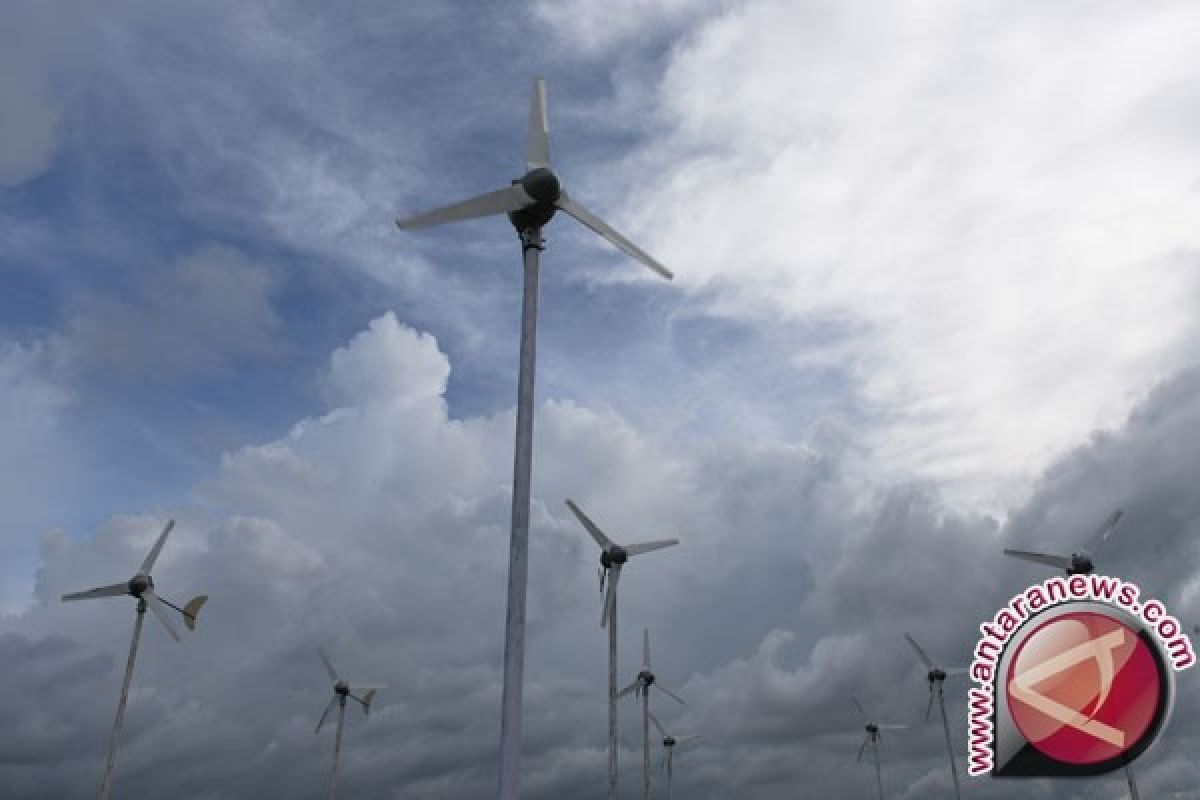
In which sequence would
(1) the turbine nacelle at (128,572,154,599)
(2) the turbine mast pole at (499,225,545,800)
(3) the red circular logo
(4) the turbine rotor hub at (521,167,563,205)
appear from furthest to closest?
(1) the turbine nacelle at (128,572,154,599) → (4) the turbine rotor hub at (521,167,563,205) → (3) the red circular logo → (2) the turbine mast pole at (499,225,545,800)

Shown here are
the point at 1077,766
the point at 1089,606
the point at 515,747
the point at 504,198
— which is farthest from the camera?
the point at 504,198

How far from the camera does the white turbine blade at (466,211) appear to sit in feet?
153

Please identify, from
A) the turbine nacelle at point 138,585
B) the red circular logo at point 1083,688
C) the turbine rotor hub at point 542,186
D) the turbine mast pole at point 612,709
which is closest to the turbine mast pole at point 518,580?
the turbine rotor hub at point 542,186

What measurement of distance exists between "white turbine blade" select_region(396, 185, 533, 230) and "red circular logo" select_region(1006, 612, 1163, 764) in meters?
29.6

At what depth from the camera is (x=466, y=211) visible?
157 feet

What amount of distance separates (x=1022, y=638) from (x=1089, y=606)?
3145mm

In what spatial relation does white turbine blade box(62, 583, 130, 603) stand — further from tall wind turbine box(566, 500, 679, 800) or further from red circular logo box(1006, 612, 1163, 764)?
red circular logo box(1006, 612, 1163, 764)

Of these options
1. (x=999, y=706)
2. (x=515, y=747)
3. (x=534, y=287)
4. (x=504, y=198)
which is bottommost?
(x=515, y=747)

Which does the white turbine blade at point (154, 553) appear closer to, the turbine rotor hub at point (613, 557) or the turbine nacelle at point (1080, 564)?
the turbine rotor hub at point (613, 557)

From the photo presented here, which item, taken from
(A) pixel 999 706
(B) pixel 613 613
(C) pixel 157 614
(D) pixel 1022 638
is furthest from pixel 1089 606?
(C) pixel 157 614

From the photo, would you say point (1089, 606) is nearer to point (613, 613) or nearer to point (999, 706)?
point (999, 706)

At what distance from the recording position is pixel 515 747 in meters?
33.4

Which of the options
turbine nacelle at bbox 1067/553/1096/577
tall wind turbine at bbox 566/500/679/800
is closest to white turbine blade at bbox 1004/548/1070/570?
turbine nacelle at bbox 1067/553/1096/577

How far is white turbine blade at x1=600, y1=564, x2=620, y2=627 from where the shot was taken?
3435 inches
